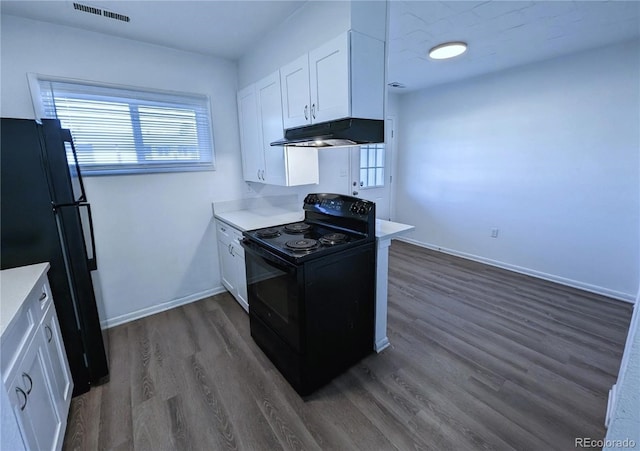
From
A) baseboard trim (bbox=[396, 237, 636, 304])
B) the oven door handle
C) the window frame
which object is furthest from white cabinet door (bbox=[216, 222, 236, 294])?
baseboard trim (bbox=[396, 237, 636, 304])

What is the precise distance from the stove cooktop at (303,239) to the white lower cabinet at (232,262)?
431 millimetres

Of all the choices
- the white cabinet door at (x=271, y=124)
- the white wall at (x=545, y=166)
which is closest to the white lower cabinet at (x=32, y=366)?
the white cabinet door at (x=271, y=124)

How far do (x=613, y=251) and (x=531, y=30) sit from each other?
2368 millimetres

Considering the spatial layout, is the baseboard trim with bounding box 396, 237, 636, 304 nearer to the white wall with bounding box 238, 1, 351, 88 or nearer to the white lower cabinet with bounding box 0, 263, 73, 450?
the white wall with bounding box 238, 1, 351, 88

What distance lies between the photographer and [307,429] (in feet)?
5.12

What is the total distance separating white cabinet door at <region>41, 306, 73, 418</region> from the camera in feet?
4.76

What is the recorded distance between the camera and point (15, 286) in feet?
4.29

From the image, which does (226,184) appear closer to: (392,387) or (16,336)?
(16,336)

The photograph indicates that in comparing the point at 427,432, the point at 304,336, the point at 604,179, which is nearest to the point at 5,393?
the point at 304,336

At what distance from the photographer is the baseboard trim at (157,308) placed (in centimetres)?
259

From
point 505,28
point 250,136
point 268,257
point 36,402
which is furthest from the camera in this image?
point 250,136

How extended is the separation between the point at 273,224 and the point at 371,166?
272 cm

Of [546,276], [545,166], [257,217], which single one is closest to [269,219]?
[257,217]

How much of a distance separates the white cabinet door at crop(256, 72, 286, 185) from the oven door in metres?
0.81
